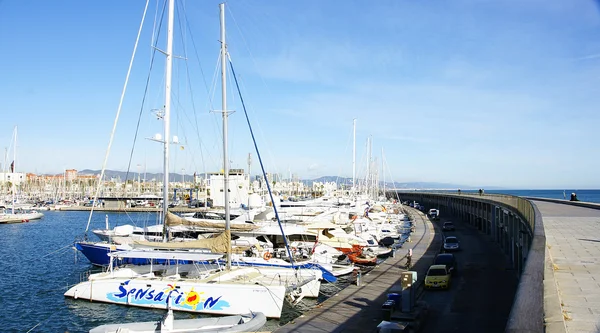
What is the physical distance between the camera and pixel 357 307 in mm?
20859

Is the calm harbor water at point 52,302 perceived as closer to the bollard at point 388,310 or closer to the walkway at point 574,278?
the bollard at point 388,310

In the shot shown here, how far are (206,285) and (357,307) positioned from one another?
660 cm

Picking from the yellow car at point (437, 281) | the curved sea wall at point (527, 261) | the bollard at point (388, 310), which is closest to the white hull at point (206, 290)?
the bollard at point (388, 310)

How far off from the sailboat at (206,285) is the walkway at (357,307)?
185cm

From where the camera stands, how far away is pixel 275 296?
20.7 metres

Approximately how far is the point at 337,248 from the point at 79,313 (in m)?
19.1

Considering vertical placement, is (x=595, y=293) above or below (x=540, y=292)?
below

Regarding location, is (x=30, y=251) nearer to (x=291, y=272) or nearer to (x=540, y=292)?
(x=291, y=272)

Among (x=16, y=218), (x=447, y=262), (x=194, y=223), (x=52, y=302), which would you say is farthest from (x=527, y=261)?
(x=16, y=218)

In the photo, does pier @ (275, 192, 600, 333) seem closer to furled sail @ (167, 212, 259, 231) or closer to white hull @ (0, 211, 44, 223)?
furled sail @ (167, 212, 259, 231)

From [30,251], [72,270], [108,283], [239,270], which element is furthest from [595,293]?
[30,251]

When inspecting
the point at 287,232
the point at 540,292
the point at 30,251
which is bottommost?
the point at 30,251

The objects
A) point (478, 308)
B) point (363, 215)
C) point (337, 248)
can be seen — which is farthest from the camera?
point (363, 215)

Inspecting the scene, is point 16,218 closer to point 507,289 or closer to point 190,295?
point 190,295
